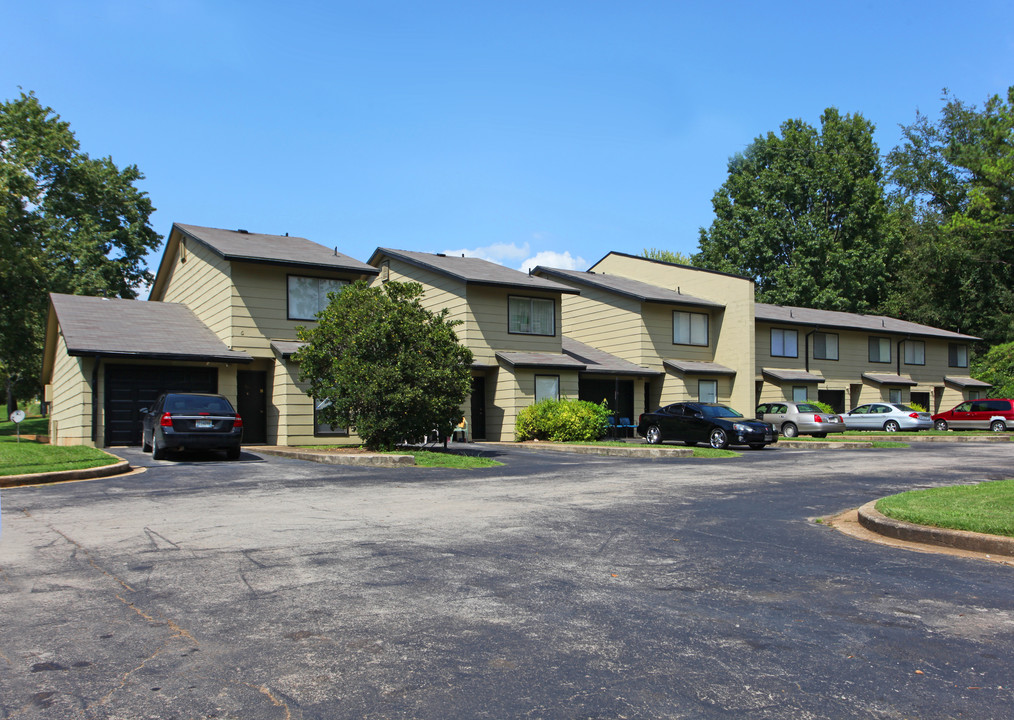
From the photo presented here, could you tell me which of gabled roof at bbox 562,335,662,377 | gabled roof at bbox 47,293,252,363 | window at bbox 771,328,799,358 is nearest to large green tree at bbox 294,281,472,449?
gabled roof at bbox 47,293,252,363

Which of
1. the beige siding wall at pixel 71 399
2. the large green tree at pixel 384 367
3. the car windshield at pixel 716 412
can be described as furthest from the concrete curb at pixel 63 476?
the car windshield at pixel 716 412

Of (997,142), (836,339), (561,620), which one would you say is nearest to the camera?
(561,620)

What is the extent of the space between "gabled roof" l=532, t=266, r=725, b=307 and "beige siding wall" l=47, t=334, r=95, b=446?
799 inches

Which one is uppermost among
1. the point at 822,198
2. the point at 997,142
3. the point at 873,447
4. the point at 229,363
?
the point at 997,142

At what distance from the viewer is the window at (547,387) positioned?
29922 millimetres

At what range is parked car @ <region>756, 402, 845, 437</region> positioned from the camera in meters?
33.2

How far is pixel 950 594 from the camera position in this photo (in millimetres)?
6383

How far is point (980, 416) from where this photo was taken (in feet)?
129

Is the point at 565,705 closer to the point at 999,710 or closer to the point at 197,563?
the point at 999,710

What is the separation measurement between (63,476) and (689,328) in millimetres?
28120

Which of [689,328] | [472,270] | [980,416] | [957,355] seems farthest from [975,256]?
[472,270]

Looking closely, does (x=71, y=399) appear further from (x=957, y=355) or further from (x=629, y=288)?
(x=957, y=355)

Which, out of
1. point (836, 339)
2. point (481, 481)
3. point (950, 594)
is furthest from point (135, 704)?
point (836, 339)

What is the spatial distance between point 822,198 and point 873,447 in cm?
3623
